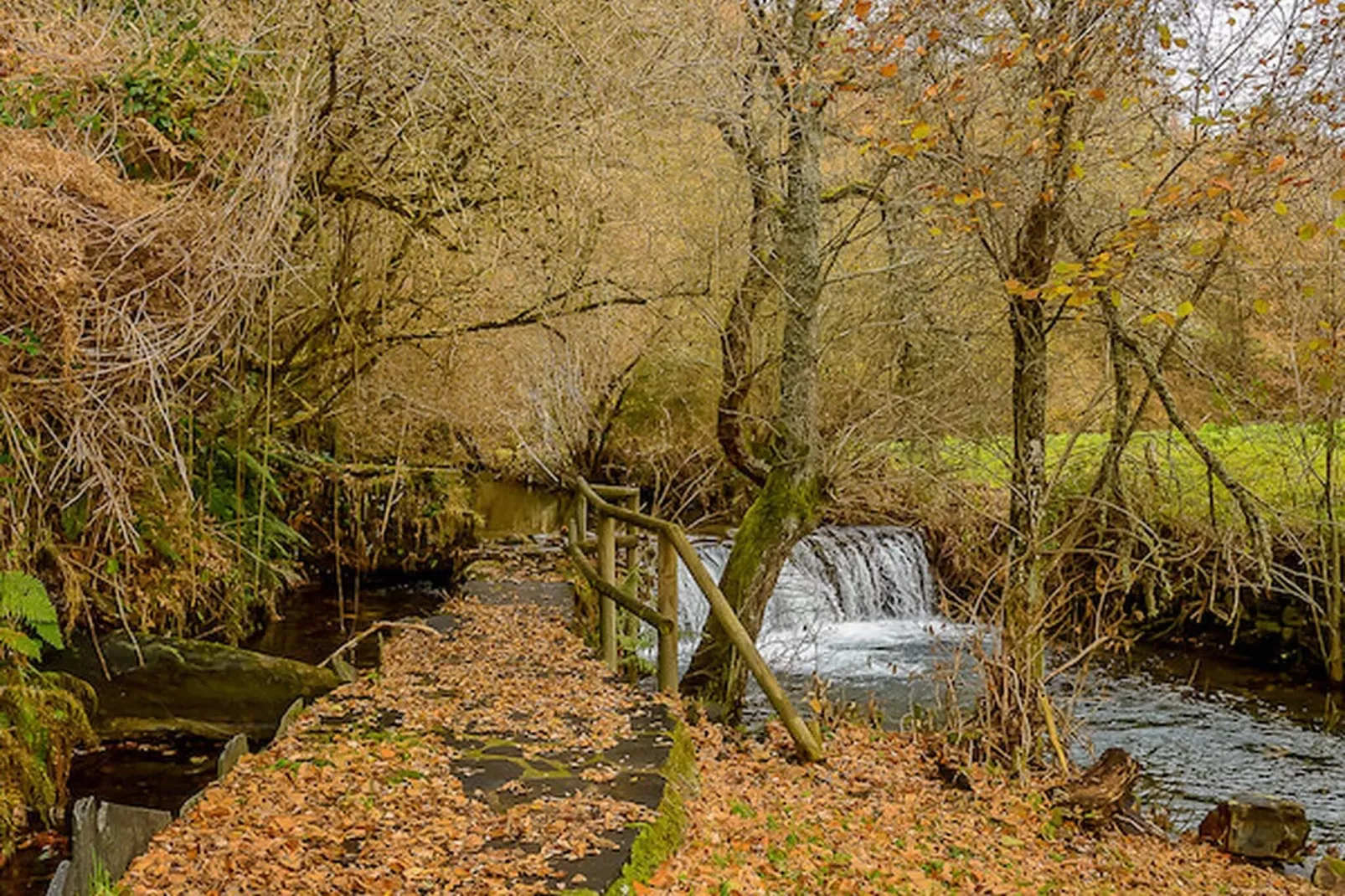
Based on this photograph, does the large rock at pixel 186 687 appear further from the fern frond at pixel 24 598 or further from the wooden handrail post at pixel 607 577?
the wooden handrail post at pixel 607 577

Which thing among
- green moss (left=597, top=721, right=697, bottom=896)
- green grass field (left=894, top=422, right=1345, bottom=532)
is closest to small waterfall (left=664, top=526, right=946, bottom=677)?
green grass field (left=894, top=422, right=1345, bottom=532)

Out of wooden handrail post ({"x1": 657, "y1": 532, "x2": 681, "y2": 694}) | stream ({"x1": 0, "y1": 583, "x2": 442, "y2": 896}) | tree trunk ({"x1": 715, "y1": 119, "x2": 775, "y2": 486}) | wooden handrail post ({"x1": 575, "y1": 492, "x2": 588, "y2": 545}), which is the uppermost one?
tree trunk ({"x1": 715, "y1": 119, "x2": 775, "y2": 486})

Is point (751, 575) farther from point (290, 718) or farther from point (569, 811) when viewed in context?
point (569, 811)

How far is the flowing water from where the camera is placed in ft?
30.0

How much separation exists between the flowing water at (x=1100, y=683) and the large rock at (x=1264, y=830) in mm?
726

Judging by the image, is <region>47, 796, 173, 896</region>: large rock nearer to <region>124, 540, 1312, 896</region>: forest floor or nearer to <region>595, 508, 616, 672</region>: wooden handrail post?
<region>124, 540, 1312, 896</region>: forest floor

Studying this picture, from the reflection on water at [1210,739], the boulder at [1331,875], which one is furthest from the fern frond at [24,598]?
the boulder at [1331,875]

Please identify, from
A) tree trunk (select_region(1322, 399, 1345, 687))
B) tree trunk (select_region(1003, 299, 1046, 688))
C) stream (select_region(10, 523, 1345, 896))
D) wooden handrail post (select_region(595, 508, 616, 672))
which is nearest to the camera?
stream (select_region(10, 523, 1345, 896))

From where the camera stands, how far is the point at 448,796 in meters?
4.95

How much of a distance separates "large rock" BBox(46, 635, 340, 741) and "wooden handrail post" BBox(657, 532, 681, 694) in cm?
212

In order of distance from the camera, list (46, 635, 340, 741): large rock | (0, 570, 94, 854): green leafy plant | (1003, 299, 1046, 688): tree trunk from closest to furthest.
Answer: (0, 570, 94, 854): green leafy plant
(46, 635, 340, 741): large rock
(1003, 299, 1046, 688): tree trunk

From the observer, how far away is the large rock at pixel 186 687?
22.6ft

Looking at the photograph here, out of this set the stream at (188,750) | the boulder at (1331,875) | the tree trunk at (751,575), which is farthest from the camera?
the tree trunk at (751,575)

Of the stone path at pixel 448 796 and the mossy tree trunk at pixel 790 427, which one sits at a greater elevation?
the mossy tree trunk at pixel 790 427
